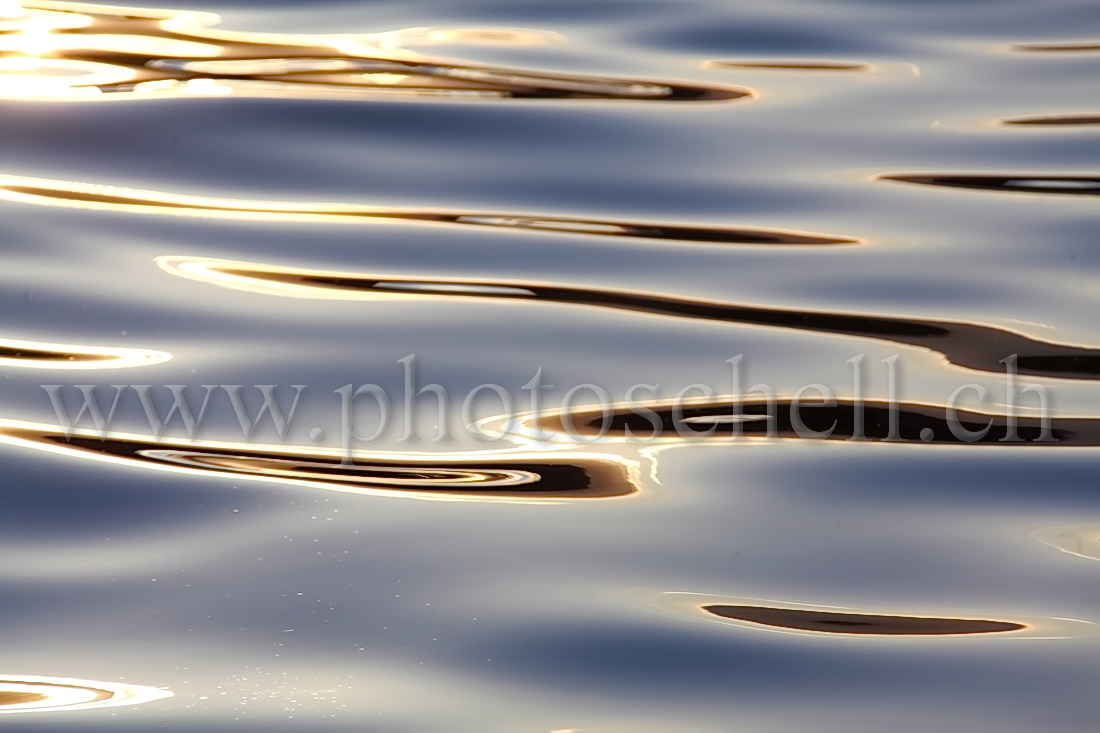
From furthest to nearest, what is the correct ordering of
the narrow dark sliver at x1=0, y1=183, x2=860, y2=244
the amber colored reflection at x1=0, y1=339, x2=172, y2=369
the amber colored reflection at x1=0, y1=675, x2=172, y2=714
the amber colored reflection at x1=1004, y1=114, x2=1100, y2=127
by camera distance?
the amber colored reflection at x1=1004, y1=114, x2=1100, y2=127, the narrow dark sliver at x1=0, y1=183, x2=860, y2=244, the amber colored reflection at x1=0, y1=339, x2=172, y2=369, the amber colored reflection at x1=0, y1=675, x2=172, y2=714

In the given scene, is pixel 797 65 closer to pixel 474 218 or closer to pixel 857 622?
pixel 474 218

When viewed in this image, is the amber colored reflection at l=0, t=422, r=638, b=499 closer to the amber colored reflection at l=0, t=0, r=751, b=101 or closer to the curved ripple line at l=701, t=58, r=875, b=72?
the amber colored reflection at l=0, t=0, r=751, b=101

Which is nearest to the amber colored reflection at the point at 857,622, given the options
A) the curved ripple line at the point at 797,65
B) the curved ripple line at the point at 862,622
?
the curved ripple line at the point at 862,622

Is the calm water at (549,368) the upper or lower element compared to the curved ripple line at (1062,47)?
lower

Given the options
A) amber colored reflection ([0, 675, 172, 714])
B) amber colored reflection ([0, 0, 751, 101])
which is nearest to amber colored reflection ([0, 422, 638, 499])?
amber colored reflection ([0, 675, 172, 714])

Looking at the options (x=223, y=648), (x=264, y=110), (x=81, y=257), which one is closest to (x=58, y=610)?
(x=223, y=648)

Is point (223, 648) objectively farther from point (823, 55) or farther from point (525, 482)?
point (823, 55)

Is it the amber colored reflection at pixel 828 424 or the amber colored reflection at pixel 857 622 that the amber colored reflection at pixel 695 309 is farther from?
the amber colored reflection at pixel 857 622
